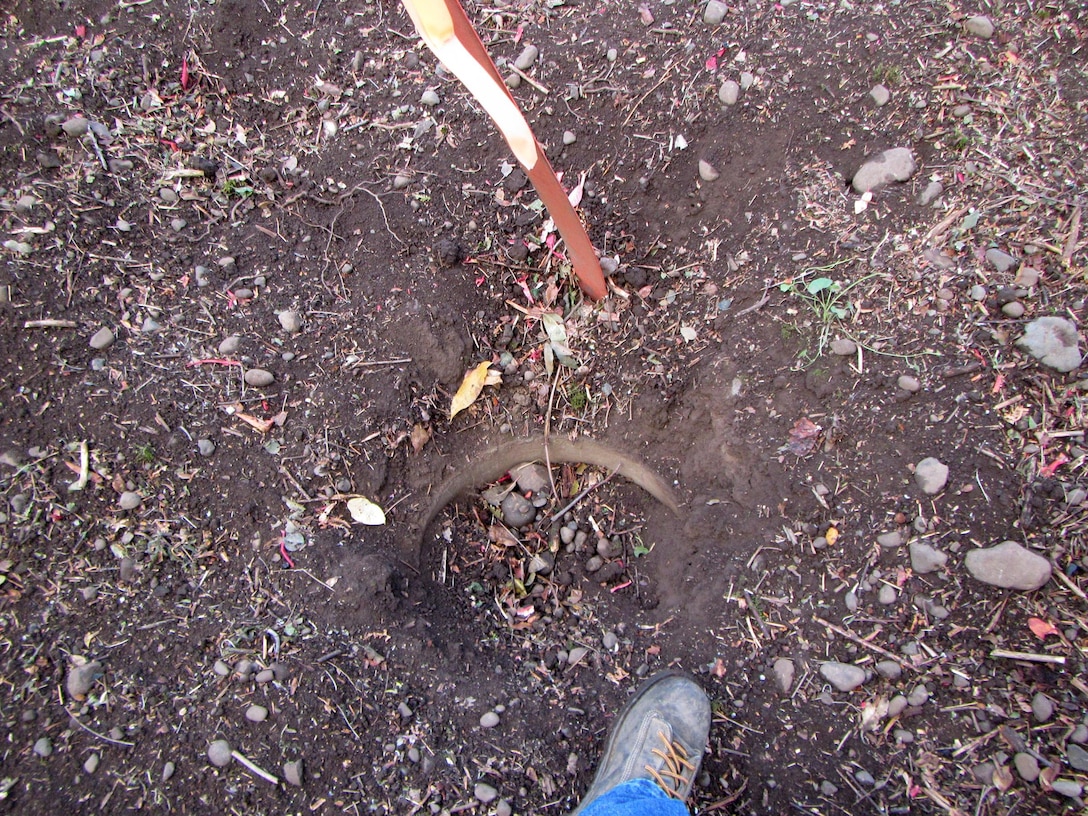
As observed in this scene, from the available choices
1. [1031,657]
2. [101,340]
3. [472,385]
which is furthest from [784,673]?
[101,340]

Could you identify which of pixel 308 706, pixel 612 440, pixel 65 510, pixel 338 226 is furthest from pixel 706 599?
pixel 65 510

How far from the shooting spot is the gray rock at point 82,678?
1722 mm

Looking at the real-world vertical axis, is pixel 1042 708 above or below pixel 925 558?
below

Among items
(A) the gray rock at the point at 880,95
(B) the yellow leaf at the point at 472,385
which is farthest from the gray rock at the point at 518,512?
(A) the gray rock at the point at 880,95

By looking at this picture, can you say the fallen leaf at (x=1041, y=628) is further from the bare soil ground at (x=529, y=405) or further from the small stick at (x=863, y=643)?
the small stick at (x=863, y=643)

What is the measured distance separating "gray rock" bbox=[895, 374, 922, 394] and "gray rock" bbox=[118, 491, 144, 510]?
2.36m

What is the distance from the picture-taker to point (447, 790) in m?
1.72

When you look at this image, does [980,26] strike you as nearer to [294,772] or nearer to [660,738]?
[660,738]

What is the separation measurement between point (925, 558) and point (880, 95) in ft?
5.06

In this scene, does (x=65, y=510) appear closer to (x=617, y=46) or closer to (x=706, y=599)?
(x=706, y=599)

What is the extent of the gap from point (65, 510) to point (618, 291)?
1.88 meters

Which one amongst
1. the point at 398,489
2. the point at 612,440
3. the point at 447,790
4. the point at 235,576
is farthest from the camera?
the point at 612,440

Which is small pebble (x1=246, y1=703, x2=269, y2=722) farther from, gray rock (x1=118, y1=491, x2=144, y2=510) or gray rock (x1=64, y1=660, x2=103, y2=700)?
gray rock (x1=118, y1=491, x2=144, y2=510)

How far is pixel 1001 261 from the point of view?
193cm
